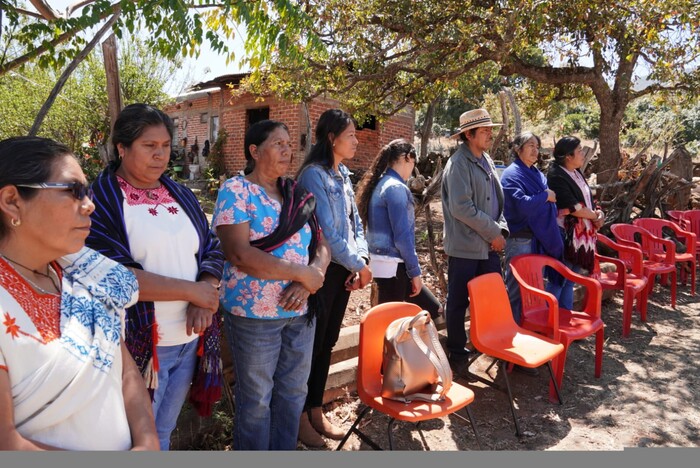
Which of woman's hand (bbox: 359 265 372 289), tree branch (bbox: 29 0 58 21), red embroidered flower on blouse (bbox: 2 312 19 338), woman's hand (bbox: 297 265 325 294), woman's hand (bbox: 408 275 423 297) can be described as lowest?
woman's hand (bbox: 408 275 423 297)

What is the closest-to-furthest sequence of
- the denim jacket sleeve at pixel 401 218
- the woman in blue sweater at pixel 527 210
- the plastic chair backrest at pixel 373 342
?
the plastic chair backrest at pixel 373 342 → the denim jacket sleeve at pixel 401 218 → the woman in blue sweater at pixel 527 210

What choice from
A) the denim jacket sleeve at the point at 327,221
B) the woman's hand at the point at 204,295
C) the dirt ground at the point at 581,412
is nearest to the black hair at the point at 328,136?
the denim jacket sleeve at the point at 327,221

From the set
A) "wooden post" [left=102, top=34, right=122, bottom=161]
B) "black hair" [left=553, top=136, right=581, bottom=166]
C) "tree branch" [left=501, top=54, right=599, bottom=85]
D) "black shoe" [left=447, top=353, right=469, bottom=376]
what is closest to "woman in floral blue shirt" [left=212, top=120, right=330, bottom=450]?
"wooden post" [left=102, top=34, right=122, bottom=161]

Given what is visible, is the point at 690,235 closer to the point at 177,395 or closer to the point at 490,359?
the point at 490,359

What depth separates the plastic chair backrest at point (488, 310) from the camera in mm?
3357

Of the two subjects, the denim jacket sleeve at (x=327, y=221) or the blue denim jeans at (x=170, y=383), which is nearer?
the blue denim jeans at (x=170, y=383)

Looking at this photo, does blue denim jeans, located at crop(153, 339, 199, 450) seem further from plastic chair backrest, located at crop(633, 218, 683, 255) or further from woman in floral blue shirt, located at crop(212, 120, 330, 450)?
plastic chair backrest, located at crop(633, 218, 683, 255)

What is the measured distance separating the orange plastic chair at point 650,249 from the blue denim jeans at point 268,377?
15.8 ft

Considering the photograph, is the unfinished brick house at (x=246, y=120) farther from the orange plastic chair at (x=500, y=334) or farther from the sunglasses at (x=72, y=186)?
the sunglasses at (x=72, y=186)

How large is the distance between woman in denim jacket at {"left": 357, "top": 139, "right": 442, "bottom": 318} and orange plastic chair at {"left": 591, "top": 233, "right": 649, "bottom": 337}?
2.25 meters

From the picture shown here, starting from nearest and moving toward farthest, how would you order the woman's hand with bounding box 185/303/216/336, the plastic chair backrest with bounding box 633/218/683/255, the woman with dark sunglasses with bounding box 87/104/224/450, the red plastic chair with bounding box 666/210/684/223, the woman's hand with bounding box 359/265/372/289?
the woman with dark sunglasses with bounding box 87/104/224/450 < the woman's hand with bounding box 185/303/216/336 < the woman's hand with bounding box 359/265/372/289 < the plastic chair backrest with bounding box 633/218/683/255 < the red plastic chair with bounding box 666/210/684/223

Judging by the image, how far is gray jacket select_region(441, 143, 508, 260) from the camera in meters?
3.74

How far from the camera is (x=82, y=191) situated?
1416 millimetres

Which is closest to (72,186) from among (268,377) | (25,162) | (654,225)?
(25,162)
